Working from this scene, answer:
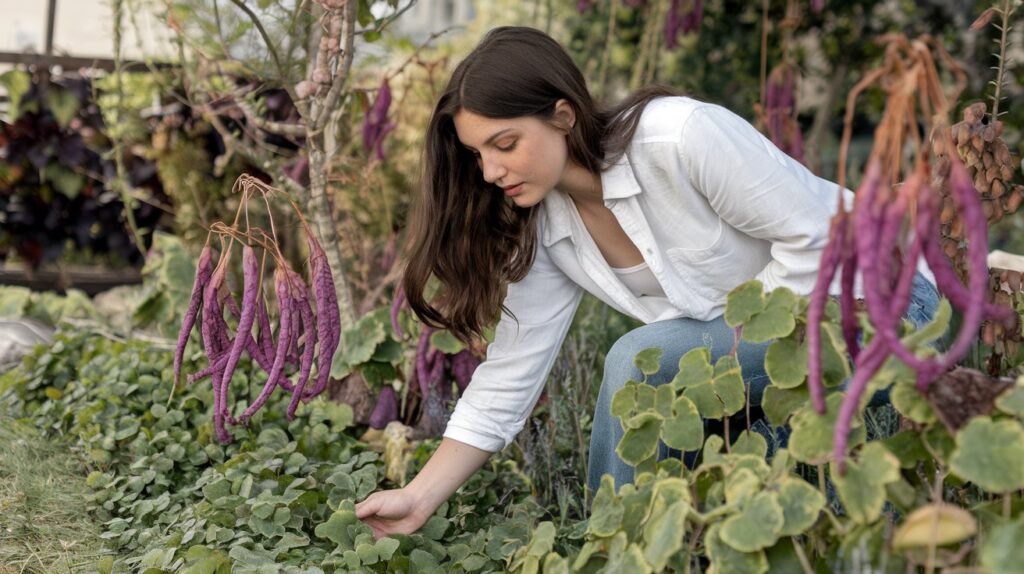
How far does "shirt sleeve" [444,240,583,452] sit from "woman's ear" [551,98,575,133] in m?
0.31

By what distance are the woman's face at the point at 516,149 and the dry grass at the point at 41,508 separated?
3.42ft

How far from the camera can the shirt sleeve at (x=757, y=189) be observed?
1.91 metres

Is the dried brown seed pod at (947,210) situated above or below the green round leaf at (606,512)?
above

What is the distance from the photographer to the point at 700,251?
211cm

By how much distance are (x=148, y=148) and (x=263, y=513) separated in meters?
2.80

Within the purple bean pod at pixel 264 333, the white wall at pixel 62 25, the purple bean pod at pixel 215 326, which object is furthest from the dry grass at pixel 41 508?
the white wall at pixel 62 25

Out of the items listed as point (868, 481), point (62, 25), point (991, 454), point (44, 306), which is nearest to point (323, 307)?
point (868, 481)

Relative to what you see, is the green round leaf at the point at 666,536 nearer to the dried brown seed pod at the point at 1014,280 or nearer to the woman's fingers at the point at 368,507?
the woman's fingers at the point at 368,507

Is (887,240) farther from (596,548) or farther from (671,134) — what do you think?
(671,134)

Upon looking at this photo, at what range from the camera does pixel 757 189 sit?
1924 mm

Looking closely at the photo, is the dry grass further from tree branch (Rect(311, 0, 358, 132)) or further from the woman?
tree branch (Rect(311, 0, 358, 132))

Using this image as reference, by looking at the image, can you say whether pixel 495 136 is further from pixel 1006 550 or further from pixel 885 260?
pixel 1006 550

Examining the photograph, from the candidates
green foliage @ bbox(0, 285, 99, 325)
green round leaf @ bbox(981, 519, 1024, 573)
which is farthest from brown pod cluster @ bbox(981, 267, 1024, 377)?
green foliage @ bbox(0, 285, 99, 325)

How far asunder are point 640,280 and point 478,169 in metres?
0.44
